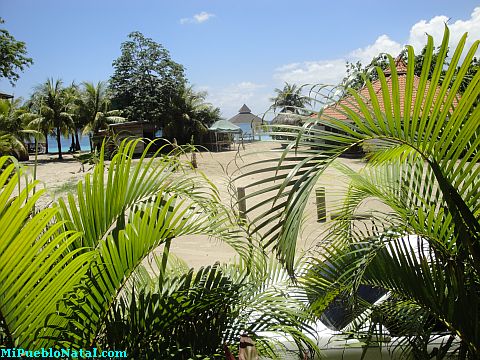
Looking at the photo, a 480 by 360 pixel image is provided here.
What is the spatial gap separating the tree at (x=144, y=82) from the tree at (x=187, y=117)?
64cm

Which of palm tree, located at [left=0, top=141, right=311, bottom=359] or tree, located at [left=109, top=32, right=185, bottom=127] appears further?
tree, located at [left=109, top=32, right=185, bottom=127]

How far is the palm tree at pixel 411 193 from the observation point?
129cm

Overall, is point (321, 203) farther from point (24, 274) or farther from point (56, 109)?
point (56, 109)

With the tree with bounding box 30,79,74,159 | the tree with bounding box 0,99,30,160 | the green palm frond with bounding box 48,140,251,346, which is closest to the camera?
the green palm frond with bounding box 48,140,251,346

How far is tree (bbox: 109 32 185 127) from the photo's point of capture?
106ft

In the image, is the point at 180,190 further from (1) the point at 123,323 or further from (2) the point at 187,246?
(2) the point at 187,246

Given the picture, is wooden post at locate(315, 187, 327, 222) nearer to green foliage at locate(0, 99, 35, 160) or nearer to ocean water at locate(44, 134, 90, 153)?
green foliage at locate(0, 99, 35, 160)

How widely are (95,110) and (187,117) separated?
24.5ft

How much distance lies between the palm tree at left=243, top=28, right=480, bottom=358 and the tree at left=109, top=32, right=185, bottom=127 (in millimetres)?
30502

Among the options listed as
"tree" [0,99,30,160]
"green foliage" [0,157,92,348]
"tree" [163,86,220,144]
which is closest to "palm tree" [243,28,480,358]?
"green foliage" [0,157,92,348]

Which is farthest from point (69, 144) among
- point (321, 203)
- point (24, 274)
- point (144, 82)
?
point (24, 274)

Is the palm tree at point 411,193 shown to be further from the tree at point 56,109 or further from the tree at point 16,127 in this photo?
the tree at point 56,109

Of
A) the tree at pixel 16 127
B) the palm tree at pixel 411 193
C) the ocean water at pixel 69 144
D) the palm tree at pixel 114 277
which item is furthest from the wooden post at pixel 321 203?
the ocean water at pixel 69 144

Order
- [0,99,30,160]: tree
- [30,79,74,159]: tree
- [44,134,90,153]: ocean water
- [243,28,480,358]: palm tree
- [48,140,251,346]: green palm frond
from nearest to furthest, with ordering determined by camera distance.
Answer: [243,28,480,358]: palm tree < [48,140,251,346]: green palm frond < [0,99,30,160]: tree < [30,79,74,159]: tree < [44,134,90,153]: ocean water
